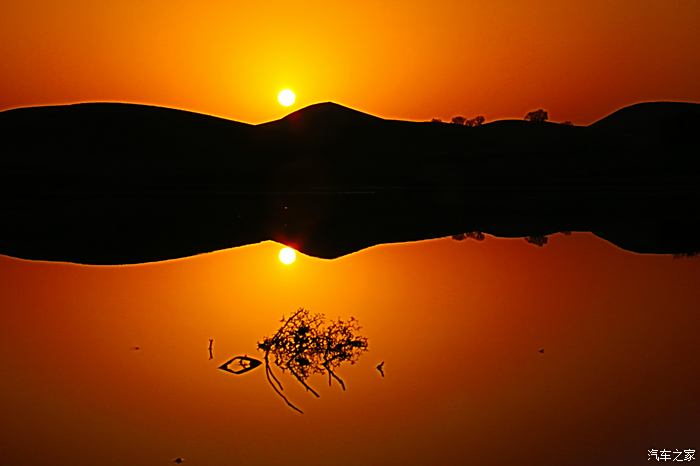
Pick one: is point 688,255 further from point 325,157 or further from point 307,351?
point 325,157

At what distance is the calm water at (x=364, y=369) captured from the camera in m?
10.9

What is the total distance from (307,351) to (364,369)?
169cm

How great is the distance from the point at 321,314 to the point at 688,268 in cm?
1643

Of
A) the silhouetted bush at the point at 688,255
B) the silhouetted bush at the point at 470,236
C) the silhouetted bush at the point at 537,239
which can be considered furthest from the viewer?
the silhouetted bush at the point at 470,236

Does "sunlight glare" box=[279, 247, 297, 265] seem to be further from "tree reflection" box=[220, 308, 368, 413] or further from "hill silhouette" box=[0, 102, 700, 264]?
"hill silhouette" box=[0, 102, 700, 264]

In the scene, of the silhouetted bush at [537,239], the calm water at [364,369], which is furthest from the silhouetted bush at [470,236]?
the calm water at [364,369]

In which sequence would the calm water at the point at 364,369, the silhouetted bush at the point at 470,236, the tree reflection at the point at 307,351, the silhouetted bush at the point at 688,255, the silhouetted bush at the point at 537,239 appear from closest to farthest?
the calm water at the point at 364,369, the tree reflection at the point at 307,351, the silhouetted bush at the point at 688,255, the silhouetted bush at the point at 537,239, the silhouetted bush at the point at 470,236

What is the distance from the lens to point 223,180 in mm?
149875

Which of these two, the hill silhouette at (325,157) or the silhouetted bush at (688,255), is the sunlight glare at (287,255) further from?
the hill silhouette at (325,157)

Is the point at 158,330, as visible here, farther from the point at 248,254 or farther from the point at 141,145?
the point at 141,145

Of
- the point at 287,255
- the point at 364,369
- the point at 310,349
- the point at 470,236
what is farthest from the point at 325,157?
the point at 364,369

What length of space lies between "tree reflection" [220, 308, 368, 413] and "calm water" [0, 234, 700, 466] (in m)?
0.27

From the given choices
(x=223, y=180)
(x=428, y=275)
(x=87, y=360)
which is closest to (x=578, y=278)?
(x=428, y=275)

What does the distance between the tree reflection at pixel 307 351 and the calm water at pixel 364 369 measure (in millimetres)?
274
